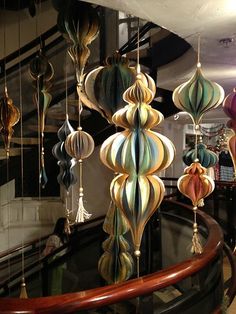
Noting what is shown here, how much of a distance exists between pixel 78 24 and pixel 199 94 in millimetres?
673

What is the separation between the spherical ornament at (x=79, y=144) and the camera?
6.80 ft

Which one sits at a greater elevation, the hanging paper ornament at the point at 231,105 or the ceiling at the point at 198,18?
the ceiling at the point at 198,18

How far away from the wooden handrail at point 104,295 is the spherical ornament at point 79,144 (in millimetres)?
876

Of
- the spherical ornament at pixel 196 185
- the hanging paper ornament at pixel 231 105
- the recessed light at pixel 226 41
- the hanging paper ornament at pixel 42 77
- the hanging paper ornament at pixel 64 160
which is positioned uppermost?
the recessed light at pixel 226 41

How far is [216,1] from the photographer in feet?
4.89

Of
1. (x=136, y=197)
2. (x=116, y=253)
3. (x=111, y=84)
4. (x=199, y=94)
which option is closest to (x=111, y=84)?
(x=111, y=84)

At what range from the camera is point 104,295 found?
138 centimetres

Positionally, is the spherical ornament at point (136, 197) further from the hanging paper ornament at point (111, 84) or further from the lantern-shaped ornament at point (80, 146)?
the lantern-shaped ornament at point (80, 146)

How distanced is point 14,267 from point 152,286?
13.4 ft

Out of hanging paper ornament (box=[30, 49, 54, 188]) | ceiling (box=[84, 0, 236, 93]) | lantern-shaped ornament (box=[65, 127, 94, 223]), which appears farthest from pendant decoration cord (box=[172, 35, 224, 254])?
hanging paper ornament (box=[30, 49, 54, 188])

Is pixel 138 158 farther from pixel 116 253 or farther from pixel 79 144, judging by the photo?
pixel 79 144

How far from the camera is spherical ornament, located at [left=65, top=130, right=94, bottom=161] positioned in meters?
2.07

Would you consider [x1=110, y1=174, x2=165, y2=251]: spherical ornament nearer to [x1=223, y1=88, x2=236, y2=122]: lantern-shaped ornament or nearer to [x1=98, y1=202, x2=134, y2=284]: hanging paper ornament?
[x1=98, y1=202, x2=134, y2=284]: hanging paper ornament

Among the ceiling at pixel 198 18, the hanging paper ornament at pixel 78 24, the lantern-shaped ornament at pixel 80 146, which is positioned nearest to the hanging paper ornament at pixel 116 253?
the lantern-shaped ornament at pixel 80 146
